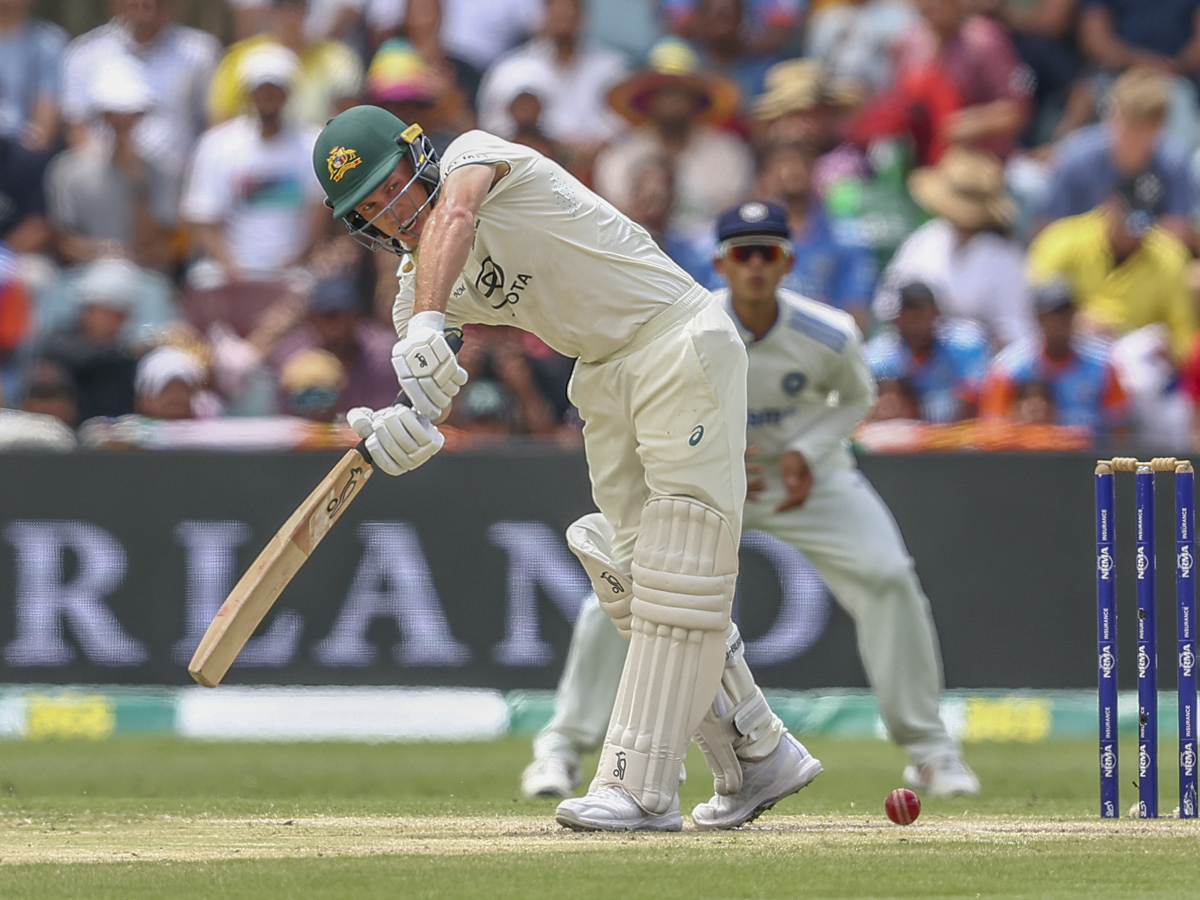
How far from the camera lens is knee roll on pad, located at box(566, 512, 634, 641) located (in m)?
4.91

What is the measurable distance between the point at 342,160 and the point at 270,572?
100 cm

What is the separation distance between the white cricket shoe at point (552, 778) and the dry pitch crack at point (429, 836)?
3.43ft

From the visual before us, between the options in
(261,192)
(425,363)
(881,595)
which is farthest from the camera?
(261,192)

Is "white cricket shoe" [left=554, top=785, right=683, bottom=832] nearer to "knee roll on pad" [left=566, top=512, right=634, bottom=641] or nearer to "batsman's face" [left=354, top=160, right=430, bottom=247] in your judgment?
"knee roll on pad" [left=566, top=512, right=634, bottom=641]

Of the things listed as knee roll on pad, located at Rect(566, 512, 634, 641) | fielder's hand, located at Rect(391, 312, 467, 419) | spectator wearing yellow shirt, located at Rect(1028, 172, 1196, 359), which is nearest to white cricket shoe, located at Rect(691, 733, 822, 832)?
knee roll on pad, located at Rect(566, 512, 634, 641)

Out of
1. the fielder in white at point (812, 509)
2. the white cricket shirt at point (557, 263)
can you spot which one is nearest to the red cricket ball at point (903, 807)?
the white cricket shirt at point (557, 263)

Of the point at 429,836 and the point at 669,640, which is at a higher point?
the point at 669,640

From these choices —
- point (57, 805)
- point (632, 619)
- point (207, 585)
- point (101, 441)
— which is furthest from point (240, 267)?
point (632, 619)

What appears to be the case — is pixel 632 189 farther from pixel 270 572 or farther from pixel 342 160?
pixel 270 572

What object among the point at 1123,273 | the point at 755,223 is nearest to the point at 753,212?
the point at 755,223

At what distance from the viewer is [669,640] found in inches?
185

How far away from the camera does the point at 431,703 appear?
330 inches

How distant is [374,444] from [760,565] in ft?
13.9

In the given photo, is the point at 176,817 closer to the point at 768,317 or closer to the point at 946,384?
the point at 768,317
